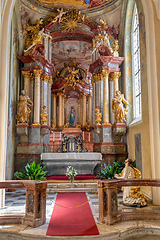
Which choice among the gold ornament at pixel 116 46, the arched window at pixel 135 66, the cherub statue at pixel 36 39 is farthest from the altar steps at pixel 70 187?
the gold ornament at pixel 116 46

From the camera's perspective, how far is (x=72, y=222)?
523 centimetres

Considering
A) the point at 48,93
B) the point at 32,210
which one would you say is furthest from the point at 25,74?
the point at 32,210

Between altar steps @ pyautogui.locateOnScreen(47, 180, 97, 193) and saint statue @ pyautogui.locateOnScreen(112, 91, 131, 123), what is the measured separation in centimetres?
369

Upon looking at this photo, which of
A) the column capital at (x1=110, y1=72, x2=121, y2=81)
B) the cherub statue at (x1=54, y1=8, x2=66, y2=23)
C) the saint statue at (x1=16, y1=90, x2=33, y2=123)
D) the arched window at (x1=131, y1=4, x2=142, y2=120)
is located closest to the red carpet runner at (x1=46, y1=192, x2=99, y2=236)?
the saint statue at (x1=16, y1=90, x2=33, y2=123)

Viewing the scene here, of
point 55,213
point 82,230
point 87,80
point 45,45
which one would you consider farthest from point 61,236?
point 87,80

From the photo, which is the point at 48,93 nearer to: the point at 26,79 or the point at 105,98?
the point at 26,79

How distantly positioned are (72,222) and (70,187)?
3.63 m

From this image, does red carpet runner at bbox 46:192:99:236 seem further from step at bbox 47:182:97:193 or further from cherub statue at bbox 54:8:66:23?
cherub statue at bbox 54:8:66:23

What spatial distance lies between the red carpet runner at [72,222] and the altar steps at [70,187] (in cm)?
144

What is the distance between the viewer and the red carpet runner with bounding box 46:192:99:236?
464 cm

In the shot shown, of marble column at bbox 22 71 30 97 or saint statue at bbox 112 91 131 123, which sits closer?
saint statue at bbox 112 91 131 123

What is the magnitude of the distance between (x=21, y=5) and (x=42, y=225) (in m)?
11.0

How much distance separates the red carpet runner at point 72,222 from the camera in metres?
4.64

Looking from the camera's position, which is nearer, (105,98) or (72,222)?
(72,222)
